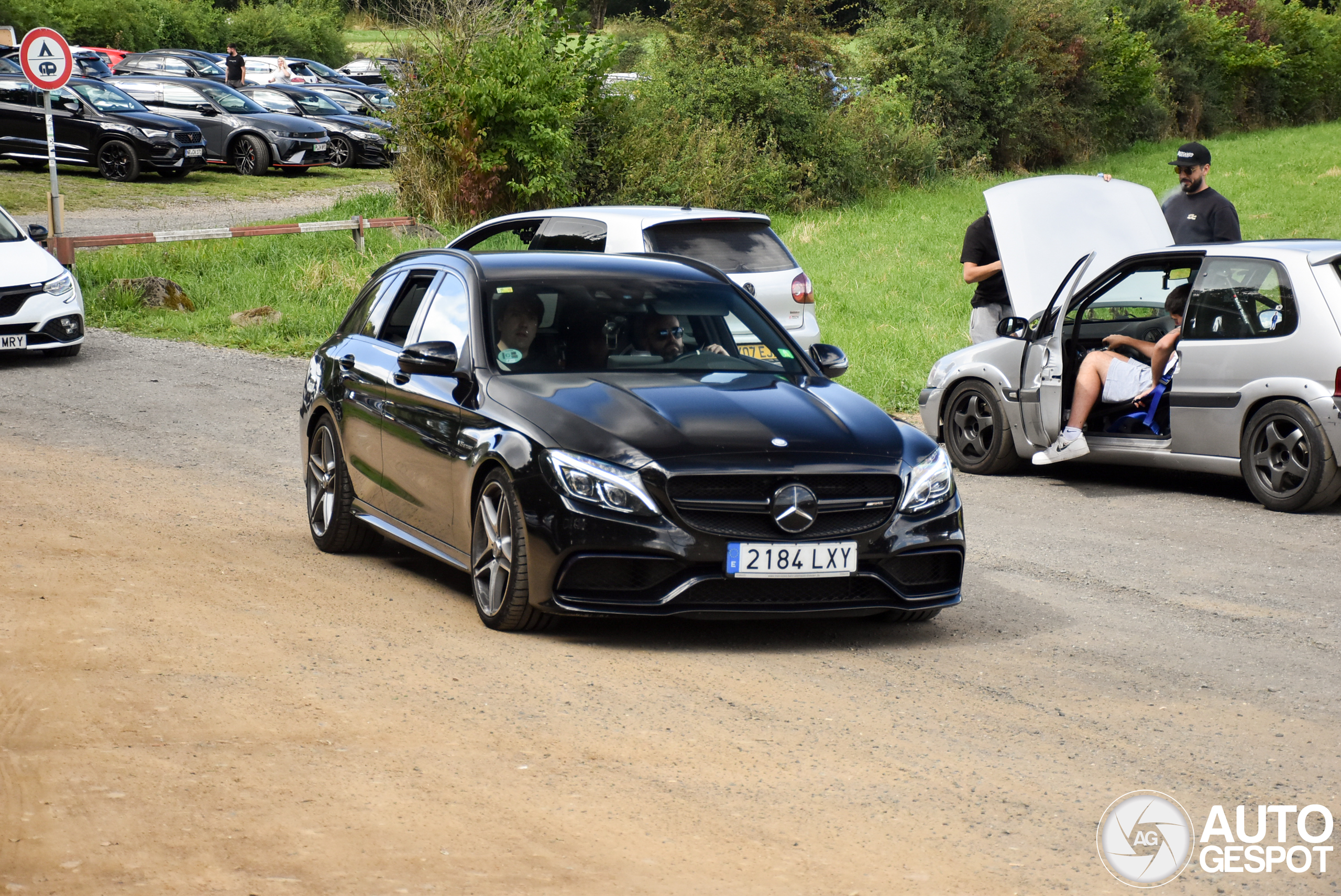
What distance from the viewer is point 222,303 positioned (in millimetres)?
19734

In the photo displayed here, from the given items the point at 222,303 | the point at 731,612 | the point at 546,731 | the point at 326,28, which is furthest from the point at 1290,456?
the point at 326,28

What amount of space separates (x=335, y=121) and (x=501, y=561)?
33.7m

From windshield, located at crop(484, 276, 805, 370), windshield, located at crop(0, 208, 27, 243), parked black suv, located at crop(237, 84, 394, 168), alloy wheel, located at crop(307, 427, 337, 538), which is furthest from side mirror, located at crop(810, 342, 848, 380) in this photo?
parked black suv, located at crop(237, 84, 394, 168)

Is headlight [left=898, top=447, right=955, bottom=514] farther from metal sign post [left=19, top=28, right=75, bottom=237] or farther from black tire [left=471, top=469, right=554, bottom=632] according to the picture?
metal sign post [left=19, top=28, right=75, bottom=237]

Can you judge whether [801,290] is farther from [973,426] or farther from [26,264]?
[26,264]

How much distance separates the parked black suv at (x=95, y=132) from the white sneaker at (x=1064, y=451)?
25402mm

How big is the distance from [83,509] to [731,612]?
4493 mm

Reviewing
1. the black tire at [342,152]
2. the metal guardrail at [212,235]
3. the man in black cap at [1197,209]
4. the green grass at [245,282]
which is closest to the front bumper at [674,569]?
the man in black cap at [1197,209]

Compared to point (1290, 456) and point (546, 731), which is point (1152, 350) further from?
point (546, 731)

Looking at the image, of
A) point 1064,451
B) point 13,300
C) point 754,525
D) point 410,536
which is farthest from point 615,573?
point 13,300

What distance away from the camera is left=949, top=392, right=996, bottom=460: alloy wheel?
11.6 m

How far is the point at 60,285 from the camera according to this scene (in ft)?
53.3

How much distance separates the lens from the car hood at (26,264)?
15.9 m

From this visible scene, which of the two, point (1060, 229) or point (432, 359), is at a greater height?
point (1060, 229)
